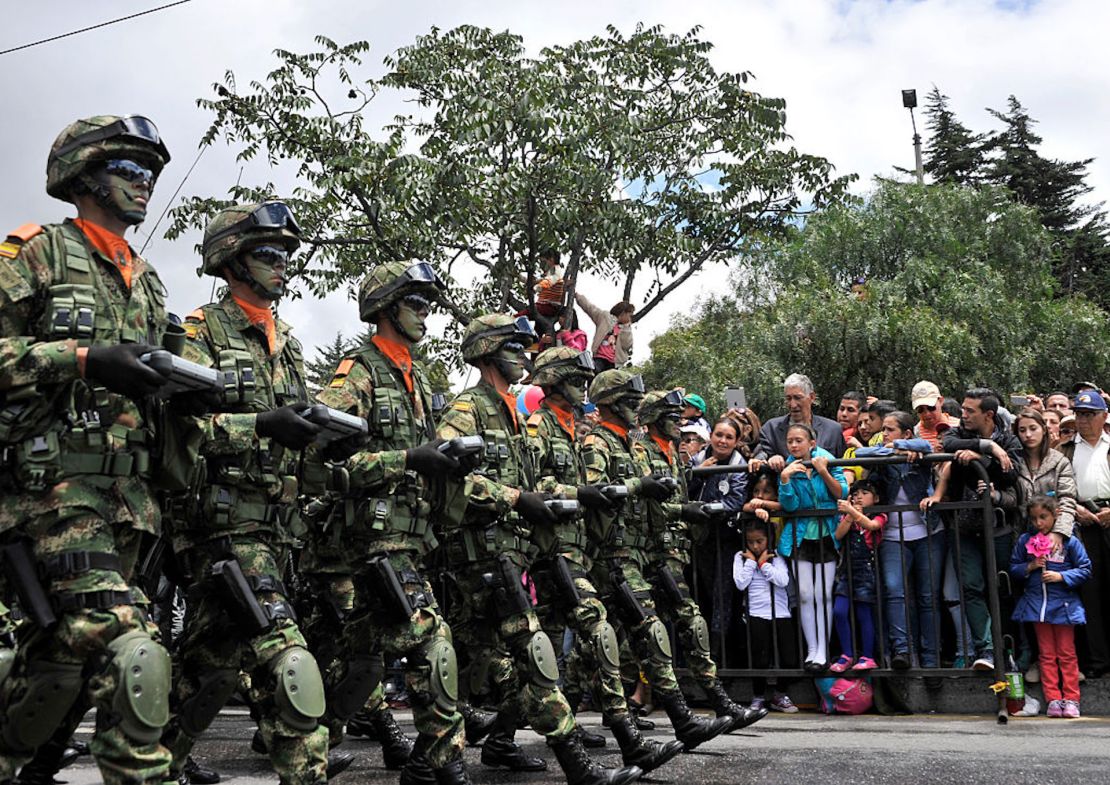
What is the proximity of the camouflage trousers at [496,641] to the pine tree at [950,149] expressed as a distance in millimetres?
44720

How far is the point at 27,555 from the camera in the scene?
391 cm

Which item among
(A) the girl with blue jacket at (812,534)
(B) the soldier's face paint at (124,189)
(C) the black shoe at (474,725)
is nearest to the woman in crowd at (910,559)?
(A) the girl with blue jacket at (812,534)

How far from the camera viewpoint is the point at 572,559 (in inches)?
278

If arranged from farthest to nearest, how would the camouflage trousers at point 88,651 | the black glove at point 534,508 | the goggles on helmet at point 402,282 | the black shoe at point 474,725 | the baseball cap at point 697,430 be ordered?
the baseball cap at point 697,430 < the black shoe at point 474,725 < the black glove at point 534,508 < the goggles on helmet at point 402,282 < the camouflage trousers at point 88,651

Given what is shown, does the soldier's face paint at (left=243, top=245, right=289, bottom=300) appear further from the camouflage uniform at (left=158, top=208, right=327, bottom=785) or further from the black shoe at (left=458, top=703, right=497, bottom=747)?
the black shoe at (left=458, top=703, right=497, bottom=747)

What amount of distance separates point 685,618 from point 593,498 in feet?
5.70

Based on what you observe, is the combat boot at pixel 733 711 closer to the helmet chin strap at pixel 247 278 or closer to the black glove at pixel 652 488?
the black glove at pixel 652 488

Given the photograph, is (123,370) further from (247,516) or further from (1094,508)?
(1094,508)

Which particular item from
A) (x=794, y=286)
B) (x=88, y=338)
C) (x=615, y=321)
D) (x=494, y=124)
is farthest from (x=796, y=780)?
(x=794, y=286)

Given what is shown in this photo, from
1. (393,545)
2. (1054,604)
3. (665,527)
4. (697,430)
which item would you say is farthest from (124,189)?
(697,430)

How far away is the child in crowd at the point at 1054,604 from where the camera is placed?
27.3ft

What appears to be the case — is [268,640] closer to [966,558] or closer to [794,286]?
[966,558]

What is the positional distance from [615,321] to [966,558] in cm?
688

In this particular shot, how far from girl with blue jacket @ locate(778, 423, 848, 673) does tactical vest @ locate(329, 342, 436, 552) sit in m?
3.94
